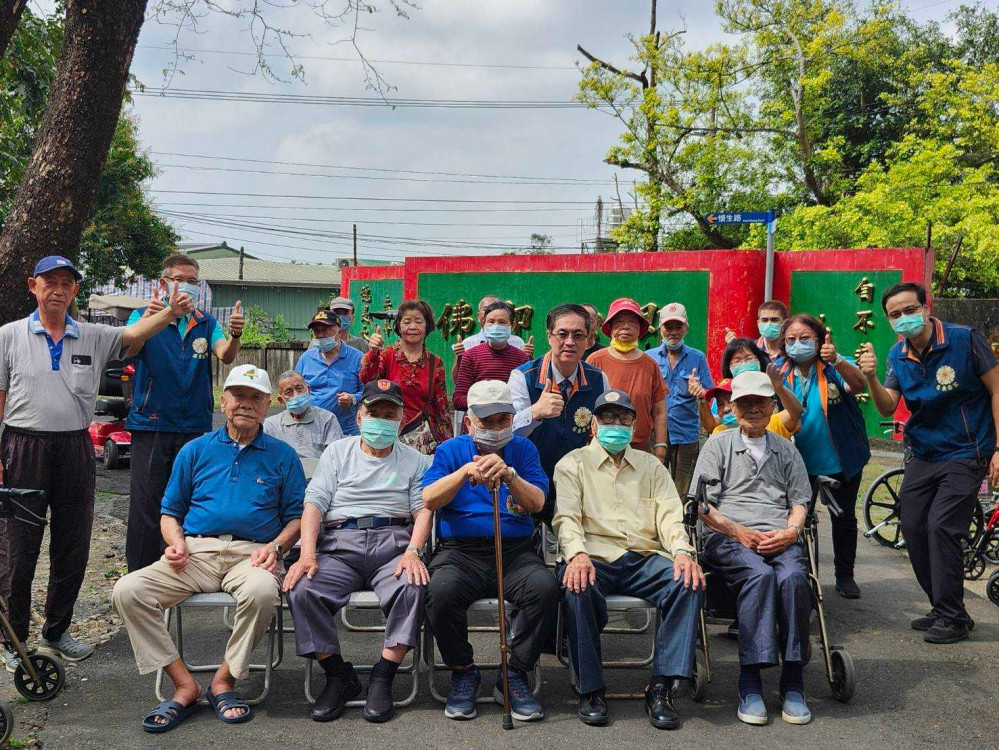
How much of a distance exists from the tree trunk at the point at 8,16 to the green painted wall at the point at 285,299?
37.2 metres

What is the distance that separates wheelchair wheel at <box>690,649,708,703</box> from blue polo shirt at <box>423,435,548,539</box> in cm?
103

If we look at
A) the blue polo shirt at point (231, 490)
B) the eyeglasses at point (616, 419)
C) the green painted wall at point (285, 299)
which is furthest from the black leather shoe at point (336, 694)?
the green painted wall at point (285, 299)

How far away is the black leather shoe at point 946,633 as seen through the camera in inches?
215

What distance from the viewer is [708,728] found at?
14.0ft

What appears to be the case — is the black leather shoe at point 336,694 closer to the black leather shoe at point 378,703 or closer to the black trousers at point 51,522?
the black leather shoe at point 378,703

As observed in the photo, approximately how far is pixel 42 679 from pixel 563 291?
11.5 m

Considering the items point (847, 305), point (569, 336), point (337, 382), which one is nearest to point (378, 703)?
point (569, 336)

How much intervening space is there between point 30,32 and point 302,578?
7.94 m

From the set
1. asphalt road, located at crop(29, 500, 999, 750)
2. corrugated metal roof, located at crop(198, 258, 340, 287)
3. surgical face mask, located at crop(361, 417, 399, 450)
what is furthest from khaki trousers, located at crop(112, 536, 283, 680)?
corrugated metal roof, located at crop(198, 258, 340, 287)

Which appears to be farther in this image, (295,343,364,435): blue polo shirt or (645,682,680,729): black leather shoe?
(295,343,364,435): blue polo shirt

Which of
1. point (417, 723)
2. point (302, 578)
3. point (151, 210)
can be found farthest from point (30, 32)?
point (151, 210)

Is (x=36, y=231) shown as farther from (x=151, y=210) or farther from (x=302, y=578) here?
(x=151, y=210)

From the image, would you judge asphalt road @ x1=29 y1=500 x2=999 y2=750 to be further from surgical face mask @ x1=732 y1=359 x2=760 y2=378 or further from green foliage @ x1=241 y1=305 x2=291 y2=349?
green foliage @ x1=241 y1=305 x2=291 y2=349

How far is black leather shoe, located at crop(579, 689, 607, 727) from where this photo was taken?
426cm
